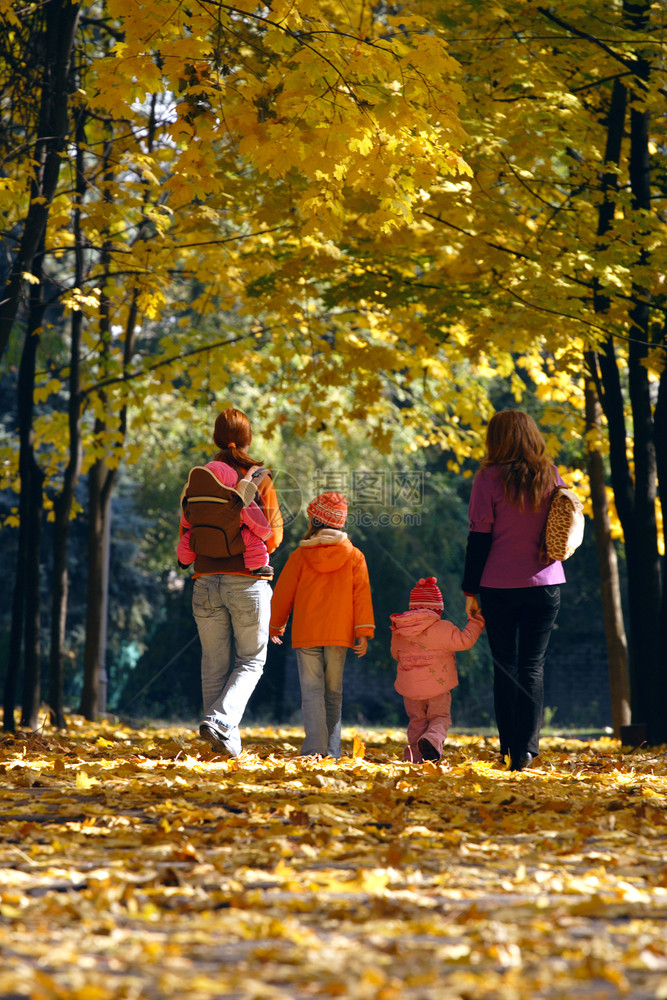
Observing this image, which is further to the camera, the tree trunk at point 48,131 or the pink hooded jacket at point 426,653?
the tree trunk at point 48,131

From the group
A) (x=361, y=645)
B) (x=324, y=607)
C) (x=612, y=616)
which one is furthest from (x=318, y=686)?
(x=612, y=616)

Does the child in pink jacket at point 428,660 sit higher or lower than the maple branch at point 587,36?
lower

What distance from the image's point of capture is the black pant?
5.26 metres

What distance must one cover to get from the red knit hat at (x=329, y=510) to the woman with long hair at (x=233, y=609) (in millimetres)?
241

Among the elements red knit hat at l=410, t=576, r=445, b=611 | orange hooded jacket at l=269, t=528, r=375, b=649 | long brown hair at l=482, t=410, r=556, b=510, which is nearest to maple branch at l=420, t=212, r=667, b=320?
long brown hair at l=482, t=410, r=556, b=510

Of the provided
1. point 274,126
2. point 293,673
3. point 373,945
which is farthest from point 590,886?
point 293,673

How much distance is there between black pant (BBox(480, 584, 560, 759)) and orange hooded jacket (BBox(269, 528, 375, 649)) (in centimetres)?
72

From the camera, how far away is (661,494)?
7574 mm

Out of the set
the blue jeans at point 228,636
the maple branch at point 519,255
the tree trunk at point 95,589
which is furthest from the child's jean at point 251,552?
the tree trunk at point 95,589

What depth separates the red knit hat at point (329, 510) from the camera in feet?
18.6

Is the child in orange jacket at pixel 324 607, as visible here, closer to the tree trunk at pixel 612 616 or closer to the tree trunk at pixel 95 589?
the tree trunk at pixel 612 616

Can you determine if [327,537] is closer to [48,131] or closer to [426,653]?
[426,653]

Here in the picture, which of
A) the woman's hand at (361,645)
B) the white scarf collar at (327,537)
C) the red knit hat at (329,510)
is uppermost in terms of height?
the red knit hat at (329,510)

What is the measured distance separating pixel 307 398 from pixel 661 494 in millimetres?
3987
